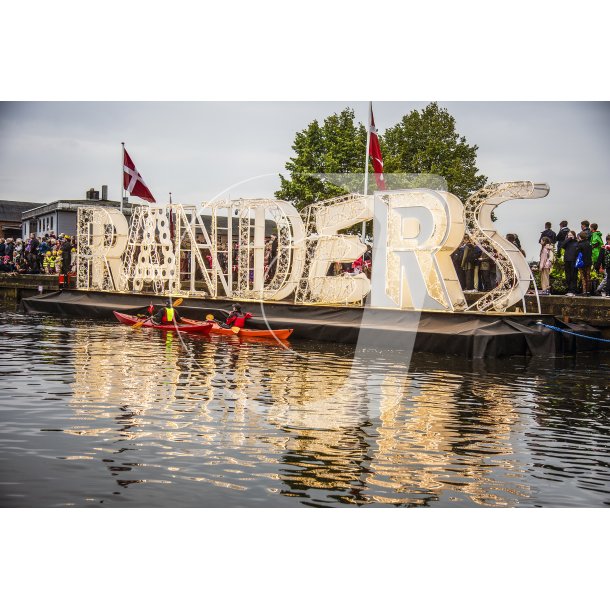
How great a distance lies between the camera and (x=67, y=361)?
665 inches

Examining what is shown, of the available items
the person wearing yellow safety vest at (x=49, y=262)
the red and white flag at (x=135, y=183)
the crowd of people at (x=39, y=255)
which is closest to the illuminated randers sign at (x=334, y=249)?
the red and white flag at (x=135, y=183)

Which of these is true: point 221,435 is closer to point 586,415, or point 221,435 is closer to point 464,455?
point 464,455

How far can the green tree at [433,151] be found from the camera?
4959 centimetres

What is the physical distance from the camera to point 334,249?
2403 centimetres

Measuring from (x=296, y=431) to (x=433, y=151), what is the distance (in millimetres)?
42663

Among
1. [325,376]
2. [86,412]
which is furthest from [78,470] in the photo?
[325,376]

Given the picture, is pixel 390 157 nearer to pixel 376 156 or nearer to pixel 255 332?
pixel 376 156

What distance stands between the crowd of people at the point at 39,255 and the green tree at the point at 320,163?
16640 millimetres

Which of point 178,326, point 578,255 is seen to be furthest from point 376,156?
point 178,326

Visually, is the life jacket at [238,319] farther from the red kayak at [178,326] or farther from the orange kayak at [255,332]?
the red kayak at [178,326]

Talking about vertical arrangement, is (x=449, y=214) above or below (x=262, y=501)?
above

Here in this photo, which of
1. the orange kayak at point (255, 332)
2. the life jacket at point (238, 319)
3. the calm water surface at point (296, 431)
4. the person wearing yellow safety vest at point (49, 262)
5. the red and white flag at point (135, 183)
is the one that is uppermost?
the red and white flag at point (135, 183)

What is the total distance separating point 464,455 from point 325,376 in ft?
20.9

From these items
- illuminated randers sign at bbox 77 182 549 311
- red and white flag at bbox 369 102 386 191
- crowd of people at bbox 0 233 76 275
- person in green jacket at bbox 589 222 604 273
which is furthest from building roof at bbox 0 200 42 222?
person in green jacket at bbox 589 222 604 273
